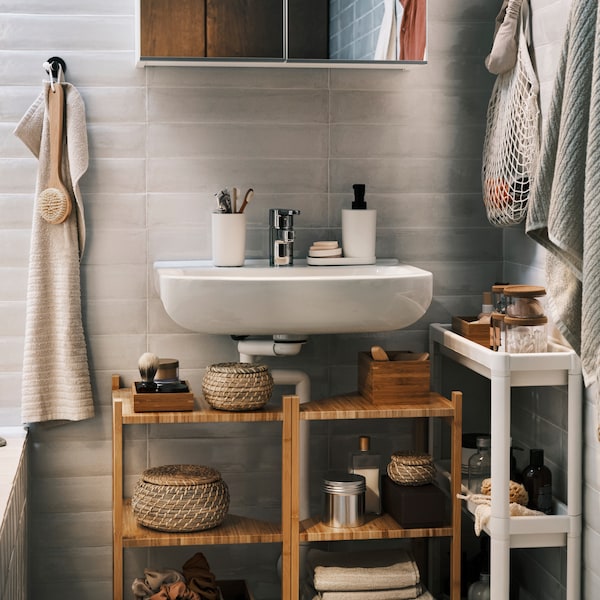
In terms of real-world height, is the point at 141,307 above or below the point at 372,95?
below

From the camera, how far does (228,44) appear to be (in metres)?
2.70

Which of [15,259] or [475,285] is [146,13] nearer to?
[15,259]

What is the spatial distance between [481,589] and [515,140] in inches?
→ 47.8

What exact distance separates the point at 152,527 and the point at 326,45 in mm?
1365

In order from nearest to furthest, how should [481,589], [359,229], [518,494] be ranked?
1. [518,494]
2. [481,589]
3. [359,229]

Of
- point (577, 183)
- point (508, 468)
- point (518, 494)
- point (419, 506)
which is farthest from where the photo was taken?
point (419, 506)

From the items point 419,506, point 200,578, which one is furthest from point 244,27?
point 200,578

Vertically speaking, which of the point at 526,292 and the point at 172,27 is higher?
the point at 172,27

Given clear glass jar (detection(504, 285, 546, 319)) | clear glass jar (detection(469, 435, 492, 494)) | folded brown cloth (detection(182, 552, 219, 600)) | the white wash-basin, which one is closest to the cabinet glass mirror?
the white wash-basin

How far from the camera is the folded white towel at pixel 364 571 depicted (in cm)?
262

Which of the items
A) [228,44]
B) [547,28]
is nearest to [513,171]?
[547,28]

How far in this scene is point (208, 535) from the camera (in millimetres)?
2562

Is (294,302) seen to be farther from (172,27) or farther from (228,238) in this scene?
(172,27)

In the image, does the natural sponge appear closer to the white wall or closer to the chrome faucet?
the white wall
